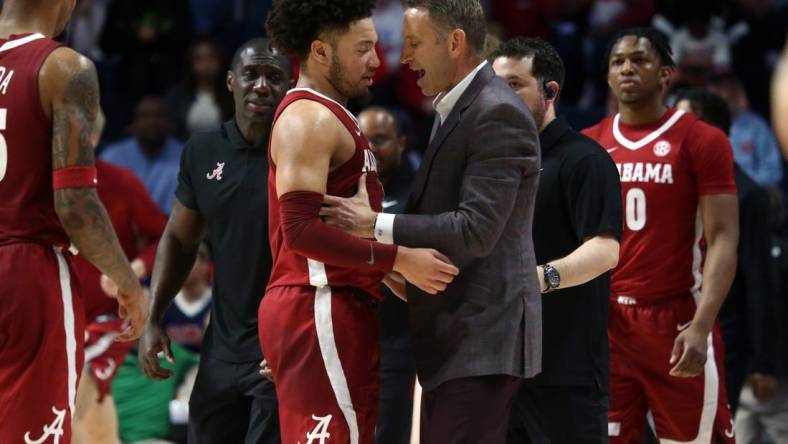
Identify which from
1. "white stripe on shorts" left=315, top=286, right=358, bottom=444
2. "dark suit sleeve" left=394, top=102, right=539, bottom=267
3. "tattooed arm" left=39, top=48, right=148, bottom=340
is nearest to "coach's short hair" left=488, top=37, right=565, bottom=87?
"dark suit sleeve" left=394, top=102, right=539, bottom=267

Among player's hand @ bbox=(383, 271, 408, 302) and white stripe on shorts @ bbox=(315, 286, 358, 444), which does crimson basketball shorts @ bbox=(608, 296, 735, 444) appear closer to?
player's hand @ bbox=(383, 271, 408, 302)

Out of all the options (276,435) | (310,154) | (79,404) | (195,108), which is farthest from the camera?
(195,108)

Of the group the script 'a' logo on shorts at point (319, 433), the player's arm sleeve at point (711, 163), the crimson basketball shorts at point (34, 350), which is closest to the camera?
the script 'a' logo on shorts at point (319, 433)

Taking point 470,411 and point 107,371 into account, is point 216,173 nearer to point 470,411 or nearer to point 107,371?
point 470,411

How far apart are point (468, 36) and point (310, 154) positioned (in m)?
0.73

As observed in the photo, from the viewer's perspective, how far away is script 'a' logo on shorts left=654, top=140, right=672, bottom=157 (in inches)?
232

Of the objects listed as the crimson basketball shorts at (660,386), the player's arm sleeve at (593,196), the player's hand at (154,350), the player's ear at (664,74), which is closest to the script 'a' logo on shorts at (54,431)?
the player's hand at (154,350)

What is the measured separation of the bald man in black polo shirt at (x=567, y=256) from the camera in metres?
5.01

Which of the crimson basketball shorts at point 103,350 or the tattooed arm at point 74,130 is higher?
the tattooed arm at point 74,130

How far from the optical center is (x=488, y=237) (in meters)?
4.16

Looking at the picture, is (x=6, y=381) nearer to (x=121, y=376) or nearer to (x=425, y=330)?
(x=425, y=330)

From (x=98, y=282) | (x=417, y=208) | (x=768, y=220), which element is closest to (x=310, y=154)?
(x=417, y=208)

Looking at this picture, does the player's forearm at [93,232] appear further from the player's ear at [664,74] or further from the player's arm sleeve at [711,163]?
the player's ear at [664,74]

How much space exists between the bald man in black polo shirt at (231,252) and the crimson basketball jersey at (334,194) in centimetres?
80
